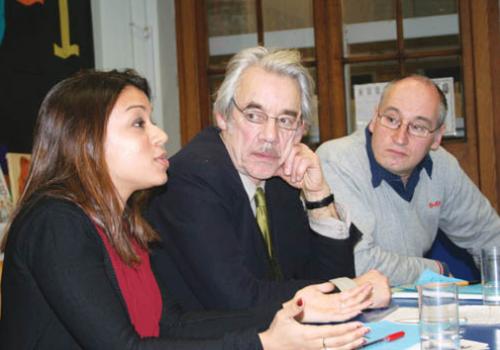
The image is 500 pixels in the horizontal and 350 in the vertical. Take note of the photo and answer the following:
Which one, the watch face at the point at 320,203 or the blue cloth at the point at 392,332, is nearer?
the blue cloth at the point at 392,332

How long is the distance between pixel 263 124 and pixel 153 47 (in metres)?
2.10

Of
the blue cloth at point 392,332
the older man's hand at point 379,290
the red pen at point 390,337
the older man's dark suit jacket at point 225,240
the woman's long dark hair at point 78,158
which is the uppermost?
the woman's long dark hair at point 78,158

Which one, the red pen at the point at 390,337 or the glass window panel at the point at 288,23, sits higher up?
the glass window panel at the point at 288,23

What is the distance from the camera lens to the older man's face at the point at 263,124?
197cm

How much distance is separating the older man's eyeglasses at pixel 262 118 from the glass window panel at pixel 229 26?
196cm

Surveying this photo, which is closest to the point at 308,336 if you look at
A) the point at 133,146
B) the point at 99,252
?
the point at 99,252

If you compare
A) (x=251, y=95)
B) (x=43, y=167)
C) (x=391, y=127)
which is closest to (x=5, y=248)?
(x=43, y=167)

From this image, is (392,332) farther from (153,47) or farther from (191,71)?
(153,47)

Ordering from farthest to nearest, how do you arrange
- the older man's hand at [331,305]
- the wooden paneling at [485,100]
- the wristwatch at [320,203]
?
the wooden paneling at [485,100] < the wristwatch at [320,203] < the older man's hand at [331,305]

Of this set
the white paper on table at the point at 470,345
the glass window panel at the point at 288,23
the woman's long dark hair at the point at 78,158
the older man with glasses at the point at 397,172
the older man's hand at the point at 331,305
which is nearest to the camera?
the white paper on table at the point at 470,345

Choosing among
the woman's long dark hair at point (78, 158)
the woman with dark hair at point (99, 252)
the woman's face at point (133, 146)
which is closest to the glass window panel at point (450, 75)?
the woman with dark hair at point (99, 252)

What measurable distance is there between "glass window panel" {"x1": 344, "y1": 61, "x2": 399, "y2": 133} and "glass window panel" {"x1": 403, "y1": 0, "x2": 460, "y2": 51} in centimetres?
17

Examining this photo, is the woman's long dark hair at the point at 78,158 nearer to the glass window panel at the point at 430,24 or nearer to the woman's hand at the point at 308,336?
the woman's hand at the point at 308,336

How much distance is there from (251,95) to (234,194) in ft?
0.99
